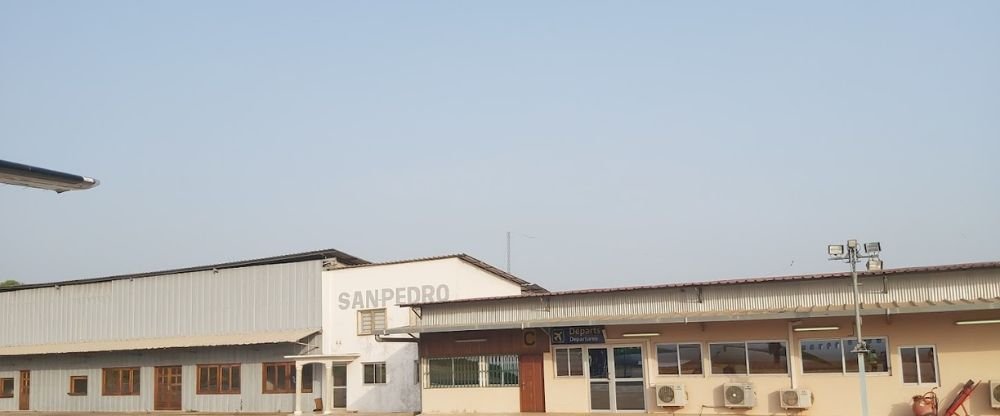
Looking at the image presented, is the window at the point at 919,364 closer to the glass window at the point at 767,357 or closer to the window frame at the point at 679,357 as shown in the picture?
the glass window at the point at 767,357

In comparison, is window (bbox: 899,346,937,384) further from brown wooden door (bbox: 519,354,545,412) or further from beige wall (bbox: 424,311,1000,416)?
brown wooden door (bbox: 519,354,545,412)

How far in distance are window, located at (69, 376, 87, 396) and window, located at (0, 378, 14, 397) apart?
4.26 metres

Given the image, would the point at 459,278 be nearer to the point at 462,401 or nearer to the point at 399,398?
the point at 399,398

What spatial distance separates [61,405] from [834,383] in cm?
3350

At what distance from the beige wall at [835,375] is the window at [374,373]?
9.44 m

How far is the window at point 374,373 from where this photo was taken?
34.4 meters

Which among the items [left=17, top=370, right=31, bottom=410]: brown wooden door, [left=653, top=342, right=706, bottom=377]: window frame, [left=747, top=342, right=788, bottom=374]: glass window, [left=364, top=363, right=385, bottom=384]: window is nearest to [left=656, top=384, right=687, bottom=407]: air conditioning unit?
[left=653, top=342, right=706, bottom=377]: window frame

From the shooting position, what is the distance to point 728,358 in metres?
24.6

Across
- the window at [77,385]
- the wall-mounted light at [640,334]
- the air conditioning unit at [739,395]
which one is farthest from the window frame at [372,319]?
the air conditioning unit at [739,395]

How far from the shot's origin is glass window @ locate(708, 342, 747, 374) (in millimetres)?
24469

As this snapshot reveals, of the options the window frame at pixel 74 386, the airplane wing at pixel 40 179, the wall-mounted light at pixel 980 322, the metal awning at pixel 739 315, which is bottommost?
the window frame at pixel 74 386

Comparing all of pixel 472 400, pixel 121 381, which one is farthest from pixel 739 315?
pixel 121 381

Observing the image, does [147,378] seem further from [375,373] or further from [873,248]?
[873,248]

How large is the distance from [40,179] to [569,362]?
16.2 m
